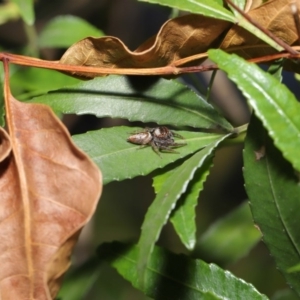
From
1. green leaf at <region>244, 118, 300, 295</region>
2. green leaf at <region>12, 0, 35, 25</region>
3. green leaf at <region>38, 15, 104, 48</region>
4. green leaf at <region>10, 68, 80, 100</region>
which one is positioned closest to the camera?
green leaf at <region>244, 118, 300, 295</region>

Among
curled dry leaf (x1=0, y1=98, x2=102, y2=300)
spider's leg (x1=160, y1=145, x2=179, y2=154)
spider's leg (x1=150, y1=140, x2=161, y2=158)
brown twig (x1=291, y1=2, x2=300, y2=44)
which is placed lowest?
curled dry leaf (x1=0, y1=98, x2=102, y2=300)

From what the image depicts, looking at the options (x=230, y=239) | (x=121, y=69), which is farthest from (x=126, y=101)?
(x=230, y=239)

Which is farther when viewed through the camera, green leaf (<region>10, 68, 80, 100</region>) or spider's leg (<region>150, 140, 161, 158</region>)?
green leaf (<region>10, 68, 80, 100</region>)

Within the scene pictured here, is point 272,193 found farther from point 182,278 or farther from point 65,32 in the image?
point 65,32

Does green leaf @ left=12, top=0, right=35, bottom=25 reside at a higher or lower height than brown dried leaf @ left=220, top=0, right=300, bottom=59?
lower

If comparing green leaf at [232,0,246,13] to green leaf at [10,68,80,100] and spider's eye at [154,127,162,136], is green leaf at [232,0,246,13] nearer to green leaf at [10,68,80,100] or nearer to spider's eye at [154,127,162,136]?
spider's eye at [154,127,162,136]

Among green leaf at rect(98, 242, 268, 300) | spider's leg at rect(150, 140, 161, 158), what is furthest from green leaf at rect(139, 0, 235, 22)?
green leaf at rect(98, 242, 268, 300)

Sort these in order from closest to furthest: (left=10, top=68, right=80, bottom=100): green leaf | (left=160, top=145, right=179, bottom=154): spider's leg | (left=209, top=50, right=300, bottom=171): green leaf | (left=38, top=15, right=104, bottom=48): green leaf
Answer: (left=209, top=50, right=300, bottom=171): green leaf < (left=160, top=145, right=179, bottom=154): spider's leg < (left=10, top=68, right=80, bottom=100): green leaf < (left=38, top=15, right=104, bottom=48): green leaf
